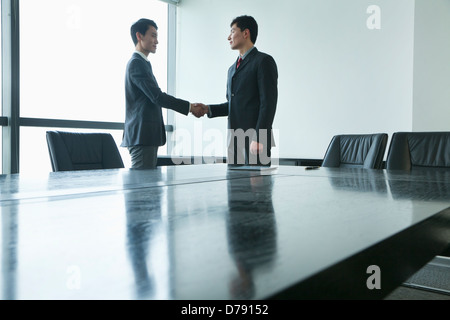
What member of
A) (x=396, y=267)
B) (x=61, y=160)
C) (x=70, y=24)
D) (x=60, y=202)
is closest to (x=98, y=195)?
(x=60, y=202)

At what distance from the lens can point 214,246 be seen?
0.39 metres

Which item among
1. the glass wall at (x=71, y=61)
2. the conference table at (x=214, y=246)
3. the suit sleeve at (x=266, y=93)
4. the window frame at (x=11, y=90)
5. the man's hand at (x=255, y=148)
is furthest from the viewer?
the glass wall at (x=71, y=61)

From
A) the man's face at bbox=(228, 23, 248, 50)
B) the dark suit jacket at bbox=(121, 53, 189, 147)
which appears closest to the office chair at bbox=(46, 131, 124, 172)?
the dark suit jacket at bbox=(121, 53, 189, 147)

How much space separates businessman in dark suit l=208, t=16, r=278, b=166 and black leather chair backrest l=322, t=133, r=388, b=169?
1.47ft

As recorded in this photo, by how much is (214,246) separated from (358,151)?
235 cm

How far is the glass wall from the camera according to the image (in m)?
4.38

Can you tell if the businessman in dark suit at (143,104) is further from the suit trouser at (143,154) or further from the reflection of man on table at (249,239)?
the reflection of man on table at (249,239)

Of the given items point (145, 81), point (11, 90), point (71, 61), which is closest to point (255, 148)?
point (145, 81)

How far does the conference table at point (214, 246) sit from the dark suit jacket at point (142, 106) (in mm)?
1975

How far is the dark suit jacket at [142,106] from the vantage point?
108 inches

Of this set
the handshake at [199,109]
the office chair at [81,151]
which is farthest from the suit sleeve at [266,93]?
the office chair at [81,151]

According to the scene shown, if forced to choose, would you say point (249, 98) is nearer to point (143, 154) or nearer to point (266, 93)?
point (266, 93)

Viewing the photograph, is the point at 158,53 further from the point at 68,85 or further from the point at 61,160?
the point at 61,160
